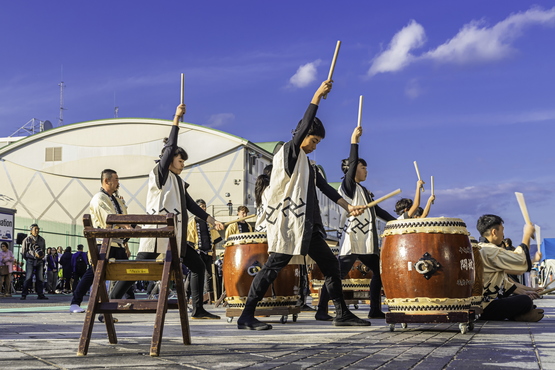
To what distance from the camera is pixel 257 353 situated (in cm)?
448

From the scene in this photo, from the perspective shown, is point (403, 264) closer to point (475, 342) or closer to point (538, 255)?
point (475, 342)

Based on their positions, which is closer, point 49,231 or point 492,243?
point 492,243

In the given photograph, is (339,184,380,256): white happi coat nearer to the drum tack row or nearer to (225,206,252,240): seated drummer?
the drum tack row

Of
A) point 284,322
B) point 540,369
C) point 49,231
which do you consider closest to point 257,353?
point 540,369

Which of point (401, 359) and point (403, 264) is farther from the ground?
point (403, 264)

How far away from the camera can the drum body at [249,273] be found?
7.67m

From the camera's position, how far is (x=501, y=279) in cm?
792

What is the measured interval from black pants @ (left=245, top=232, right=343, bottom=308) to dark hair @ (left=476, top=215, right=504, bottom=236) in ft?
6.31

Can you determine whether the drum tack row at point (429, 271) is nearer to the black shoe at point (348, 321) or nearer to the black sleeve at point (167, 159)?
the black shoe at point (348, 321)

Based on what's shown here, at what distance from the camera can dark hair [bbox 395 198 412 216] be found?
32.5ft

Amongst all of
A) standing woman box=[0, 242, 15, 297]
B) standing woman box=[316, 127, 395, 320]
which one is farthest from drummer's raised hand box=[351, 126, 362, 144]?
standing woman box=[0, 242, 15, 297]

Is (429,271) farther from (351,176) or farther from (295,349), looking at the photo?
(351,176)

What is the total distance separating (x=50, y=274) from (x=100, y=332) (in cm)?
1743

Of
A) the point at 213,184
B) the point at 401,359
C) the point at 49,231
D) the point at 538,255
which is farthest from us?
the point at 213,184
